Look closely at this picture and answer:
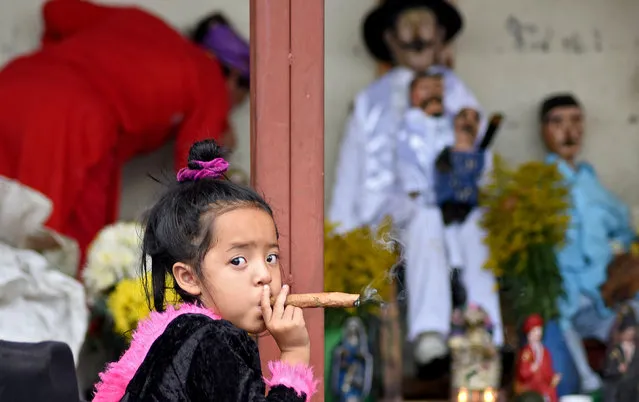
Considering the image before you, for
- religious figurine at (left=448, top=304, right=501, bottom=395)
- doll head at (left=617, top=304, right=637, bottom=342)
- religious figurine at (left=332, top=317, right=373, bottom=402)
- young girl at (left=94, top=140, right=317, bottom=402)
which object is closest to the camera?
young girl at (left=94, top=140, right=317, bottom=402)

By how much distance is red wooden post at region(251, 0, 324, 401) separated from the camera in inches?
104

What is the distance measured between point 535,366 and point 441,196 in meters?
0.69

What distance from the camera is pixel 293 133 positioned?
105 inches

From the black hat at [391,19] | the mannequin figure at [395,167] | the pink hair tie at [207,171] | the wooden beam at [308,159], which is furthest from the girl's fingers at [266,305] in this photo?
the black hat at [391,19]

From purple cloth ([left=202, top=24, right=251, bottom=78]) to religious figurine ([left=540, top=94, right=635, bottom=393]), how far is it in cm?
120

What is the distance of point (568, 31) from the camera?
554 cm

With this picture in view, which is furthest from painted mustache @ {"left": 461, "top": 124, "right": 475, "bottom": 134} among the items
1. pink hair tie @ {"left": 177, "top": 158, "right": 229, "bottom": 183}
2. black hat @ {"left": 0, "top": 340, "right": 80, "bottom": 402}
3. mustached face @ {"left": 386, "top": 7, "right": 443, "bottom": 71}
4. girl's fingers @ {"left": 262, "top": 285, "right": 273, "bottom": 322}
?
girl's fingers @ {"left": 262, "top": 285, "right": 273, "bottom": 322}

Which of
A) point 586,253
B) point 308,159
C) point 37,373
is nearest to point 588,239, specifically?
point 586,253

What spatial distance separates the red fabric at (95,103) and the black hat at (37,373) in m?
1.78

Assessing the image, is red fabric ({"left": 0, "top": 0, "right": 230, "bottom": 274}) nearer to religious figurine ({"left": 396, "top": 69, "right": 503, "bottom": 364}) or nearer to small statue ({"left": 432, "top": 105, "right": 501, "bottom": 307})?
religious figurine ({"left": 396, "top": 69, "right": 503, "bottom": 364})

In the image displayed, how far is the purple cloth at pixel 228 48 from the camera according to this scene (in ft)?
16.6

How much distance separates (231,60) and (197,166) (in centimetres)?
284

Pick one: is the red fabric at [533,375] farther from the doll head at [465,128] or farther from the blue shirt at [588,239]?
the doll head at [465,128]

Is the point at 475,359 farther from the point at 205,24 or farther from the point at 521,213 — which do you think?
the point at 205,24
